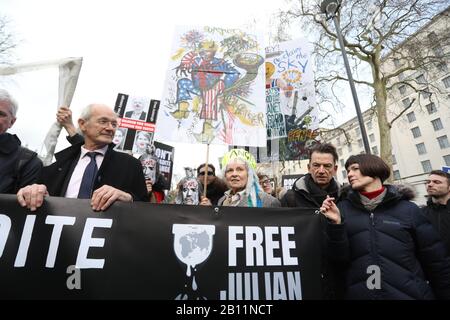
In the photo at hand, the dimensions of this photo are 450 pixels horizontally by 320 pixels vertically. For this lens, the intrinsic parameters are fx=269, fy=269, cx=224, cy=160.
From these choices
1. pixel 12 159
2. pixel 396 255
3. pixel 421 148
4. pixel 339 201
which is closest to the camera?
pixel 396 255

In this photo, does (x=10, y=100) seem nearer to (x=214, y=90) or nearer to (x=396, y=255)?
(x=214, y=90)

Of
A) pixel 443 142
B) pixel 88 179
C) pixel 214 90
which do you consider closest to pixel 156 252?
pixel 88 179

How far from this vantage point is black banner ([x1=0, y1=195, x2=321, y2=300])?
4.83 feet

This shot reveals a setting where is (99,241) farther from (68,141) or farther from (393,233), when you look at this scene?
(393,233)

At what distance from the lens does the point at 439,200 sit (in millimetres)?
3244

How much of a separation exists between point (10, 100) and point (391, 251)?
9.45ft

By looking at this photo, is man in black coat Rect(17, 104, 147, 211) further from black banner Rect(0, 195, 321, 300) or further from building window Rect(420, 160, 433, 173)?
building window Rect(420, 160, 433, 173)

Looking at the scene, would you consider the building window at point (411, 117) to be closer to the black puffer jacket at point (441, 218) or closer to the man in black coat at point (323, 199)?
the black puffer jacket at point (441, 218)

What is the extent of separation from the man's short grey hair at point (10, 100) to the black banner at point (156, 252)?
2.75 ft

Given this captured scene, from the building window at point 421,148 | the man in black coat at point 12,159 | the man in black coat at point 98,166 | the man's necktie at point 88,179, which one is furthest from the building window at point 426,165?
the man in black coat at point 12,159

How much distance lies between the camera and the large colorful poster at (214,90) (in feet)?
9.21

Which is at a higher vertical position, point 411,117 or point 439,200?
point 411,117

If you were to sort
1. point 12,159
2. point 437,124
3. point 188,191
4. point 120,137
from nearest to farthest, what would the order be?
1. point 12,159
2. point 188,191
3. point 120,137
4. point 437,124
